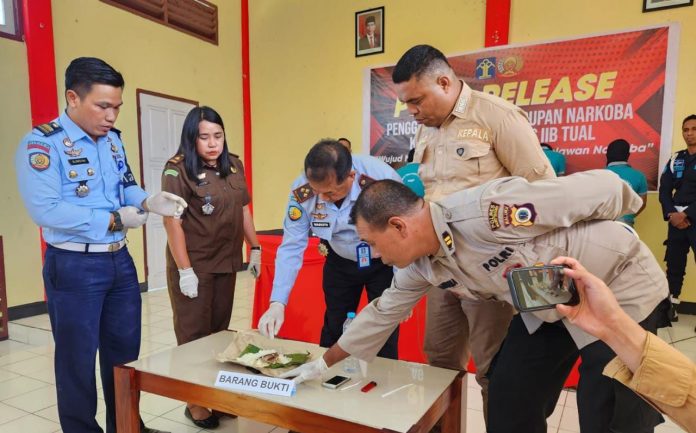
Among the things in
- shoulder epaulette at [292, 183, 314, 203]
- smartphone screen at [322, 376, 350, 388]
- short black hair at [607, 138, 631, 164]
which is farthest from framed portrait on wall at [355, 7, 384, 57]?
smartphone screen at [322, 376, 350, 388]

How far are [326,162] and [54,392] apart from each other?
2.06 metres

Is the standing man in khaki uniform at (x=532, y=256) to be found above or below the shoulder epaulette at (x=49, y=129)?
below

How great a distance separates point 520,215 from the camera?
938mm

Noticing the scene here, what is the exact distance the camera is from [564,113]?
13.4ft

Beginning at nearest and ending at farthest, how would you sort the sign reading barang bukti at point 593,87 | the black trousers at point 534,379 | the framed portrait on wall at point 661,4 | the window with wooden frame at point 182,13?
the black trousers at point 534,379
the framed portrait on wall at point 661,4
the sign reading barang bukti at point 593,87
the window with wooden frame at point 182,13

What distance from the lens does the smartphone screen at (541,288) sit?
710 mm

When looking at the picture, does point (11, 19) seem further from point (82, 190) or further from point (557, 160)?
point (557, 160)

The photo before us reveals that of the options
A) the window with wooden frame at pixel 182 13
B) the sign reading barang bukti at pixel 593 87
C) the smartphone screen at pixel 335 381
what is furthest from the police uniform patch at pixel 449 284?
the window with wooden frame at pixel 182 13

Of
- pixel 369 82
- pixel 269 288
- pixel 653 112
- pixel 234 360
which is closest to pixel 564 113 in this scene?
pixel 653 112

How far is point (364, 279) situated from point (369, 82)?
3702 millimetres

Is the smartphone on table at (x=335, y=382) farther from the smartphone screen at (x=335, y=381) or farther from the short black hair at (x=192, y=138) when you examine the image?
the short black hair at (x=192, y=138)

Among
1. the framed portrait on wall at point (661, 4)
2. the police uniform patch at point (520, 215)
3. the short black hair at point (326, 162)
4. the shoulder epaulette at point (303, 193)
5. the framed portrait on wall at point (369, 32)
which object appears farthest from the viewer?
the framed portrait on wall at point (369, 32)

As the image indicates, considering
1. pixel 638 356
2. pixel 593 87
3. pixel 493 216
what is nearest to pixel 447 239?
pixel 493 216

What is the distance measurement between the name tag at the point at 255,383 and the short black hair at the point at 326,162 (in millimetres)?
632
